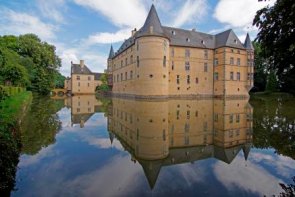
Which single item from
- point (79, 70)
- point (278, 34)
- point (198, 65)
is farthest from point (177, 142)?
point (79, 70)

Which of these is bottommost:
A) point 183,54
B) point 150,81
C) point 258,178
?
point 258,178

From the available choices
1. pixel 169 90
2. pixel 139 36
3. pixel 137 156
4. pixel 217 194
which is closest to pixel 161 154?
pixel 137 156

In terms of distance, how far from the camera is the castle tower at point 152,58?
32844 millimetres

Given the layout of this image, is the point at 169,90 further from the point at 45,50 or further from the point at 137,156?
the point at 137,156

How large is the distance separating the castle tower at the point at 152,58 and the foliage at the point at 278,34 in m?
26.2

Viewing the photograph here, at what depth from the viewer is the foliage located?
5599 millimetres

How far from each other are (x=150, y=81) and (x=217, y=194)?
2882cm

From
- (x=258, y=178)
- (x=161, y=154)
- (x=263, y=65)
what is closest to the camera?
(x=258, y=178)

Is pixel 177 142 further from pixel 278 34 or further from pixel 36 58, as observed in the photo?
pixel 36 58

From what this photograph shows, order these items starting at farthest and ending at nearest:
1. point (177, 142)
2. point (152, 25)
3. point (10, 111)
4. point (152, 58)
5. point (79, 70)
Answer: point (79, 70) < point (152, 25) < point (152, 58) < point (10, 111) < point (177, 142)

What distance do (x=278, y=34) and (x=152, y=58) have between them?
89.8 feet

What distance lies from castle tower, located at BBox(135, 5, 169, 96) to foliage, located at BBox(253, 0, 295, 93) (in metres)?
26.2

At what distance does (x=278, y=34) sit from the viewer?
6.09m

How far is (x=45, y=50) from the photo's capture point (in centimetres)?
4394
